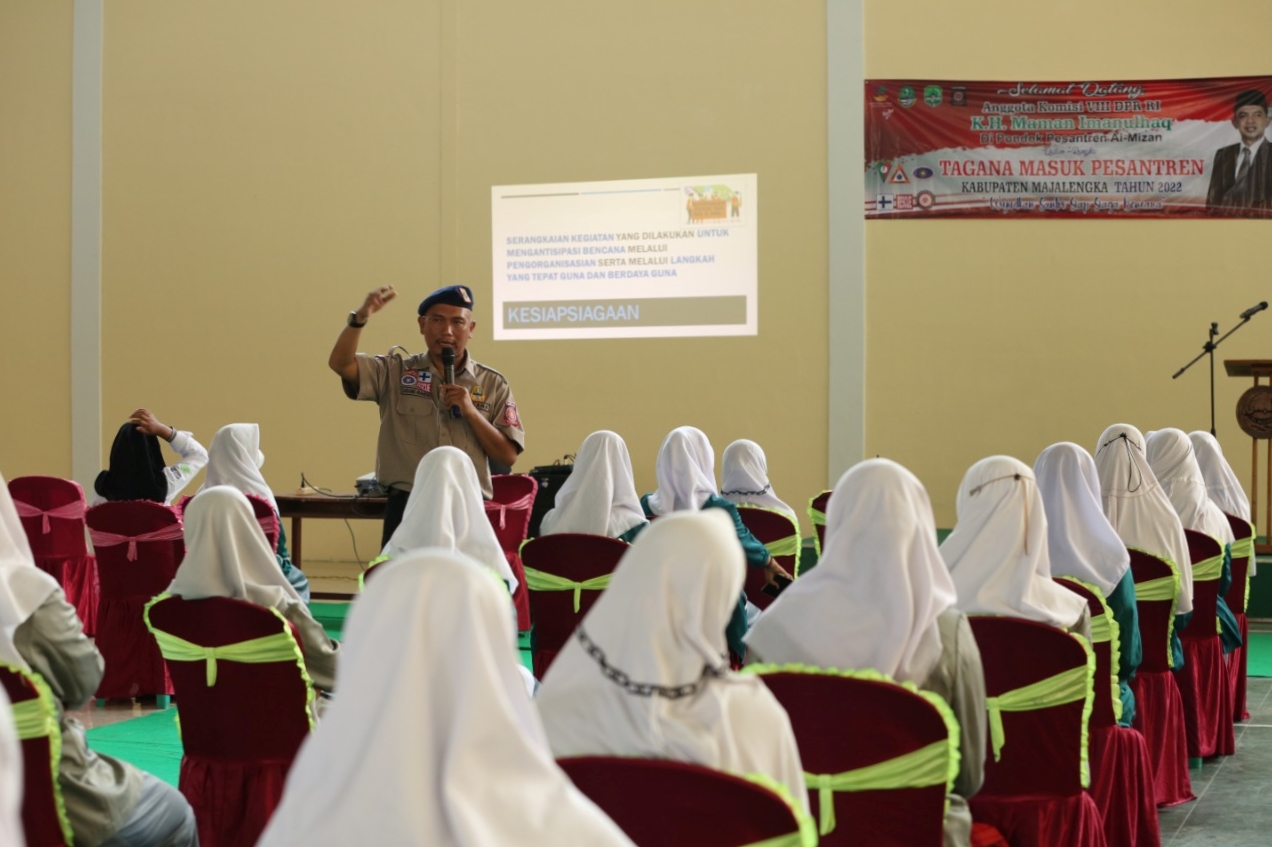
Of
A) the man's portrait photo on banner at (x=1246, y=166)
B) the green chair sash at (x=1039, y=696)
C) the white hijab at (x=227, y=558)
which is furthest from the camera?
the man's portrait photo on banner at (x=1246, y=166)

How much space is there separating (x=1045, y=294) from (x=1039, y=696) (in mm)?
6555

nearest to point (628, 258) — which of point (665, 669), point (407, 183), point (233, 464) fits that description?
point (407, 183)

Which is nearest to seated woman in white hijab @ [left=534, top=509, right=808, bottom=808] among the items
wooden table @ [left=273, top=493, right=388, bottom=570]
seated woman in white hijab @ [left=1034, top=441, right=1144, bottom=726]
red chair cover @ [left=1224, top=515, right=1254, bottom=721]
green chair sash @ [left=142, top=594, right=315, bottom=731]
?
green chair sash @ [left=142, top=594, right=315, bottom=731]

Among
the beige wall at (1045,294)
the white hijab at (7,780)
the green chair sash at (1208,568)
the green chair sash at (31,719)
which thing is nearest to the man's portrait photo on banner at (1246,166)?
the beige wall at (1045,294)

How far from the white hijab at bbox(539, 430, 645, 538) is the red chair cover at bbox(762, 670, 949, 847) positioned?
2965 millimetres

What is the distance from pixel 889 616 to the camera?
2312mm

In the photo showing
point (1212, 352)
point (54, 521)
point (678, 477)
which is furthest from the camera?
point (1212, 352)

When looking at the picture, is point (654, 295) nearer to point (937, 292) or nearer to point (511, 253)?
point (511, 253)

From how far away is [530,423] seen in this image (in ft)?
31.2

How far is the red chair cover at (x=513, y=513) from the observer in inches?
248

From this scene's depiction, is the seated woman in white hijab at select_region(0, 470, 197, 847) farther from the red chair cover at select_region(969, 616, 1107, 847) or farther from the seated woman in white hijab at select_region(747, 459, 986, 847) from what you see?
the red chair cover at select_region(969, 616, 1107, 847)

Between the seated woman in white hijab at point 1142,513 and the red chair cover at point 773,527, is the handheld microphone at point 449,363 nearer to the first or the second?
the red chair cover at point 773,527

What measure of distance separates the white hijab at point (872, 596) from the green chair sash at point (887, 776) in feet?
0.83

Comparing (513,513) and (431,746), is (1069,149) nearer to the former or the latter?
(513,513)
